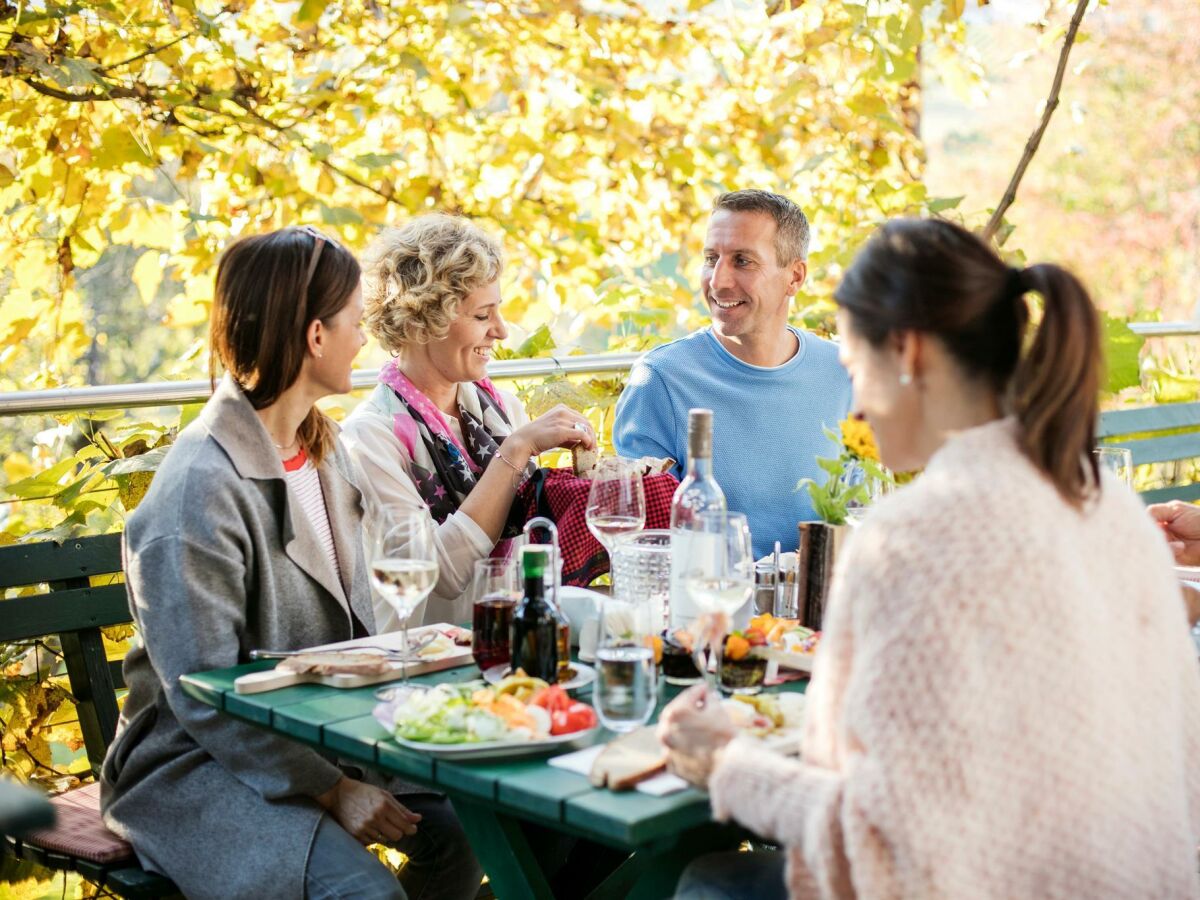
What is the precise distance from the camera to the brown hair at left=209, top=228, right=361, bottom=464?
228 centimetres

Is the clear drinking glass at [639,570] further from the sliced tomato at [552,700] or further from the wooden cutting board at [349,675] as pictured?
the sliced tomato at [552,700]

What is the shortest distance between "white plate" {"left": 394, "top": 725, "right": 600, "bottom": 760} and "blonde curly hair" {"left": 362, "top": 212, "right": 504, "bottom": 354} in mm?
1477

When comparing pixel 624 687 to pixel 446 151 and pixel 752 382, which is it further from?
pixel 446 151

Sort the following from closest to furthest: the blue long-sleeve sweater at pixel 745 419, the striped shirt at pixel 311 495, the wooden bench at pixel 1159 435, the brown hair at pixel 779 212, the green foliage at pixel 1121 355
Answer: the striped shirt at pixel 311 495, the blue long-sleeve sweater at pixel 745 419, the brown hair at pixel 779 212, the green foliage at pixel 1121 355, the wooden bench at pixel 1159 435

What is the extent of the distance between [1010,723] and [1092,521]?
10.7 inches

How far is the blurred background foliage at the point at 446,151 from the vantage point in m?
3.67

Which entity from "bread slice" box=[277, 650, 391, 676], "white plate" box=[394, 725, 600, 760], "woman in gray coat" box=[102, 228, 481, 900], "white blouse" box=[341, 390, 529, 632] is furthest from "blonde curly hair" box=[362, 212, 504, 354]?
"white plate" box=[394, 725, 600, 760]

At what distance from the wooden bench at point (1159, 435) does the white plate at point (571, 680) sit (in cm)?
291

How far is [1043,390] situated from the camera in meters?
1.44

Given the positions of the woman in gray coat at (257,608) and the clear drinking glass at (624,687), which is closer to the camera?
the clear drinking glass at (624,687)

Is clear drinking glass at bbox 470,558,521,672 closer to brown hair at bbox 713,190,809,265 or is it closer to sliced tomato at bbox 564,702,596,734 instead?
Answer: sliced tomato at bbox 564,702,596,734

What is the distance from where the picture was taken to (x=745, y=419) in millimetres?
3293

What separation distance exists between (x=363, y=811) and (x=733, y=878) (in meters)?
0.69

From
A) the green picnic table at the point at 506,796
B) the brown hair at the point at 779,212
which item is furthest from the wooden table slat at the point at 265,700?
the brown hair at the point at 779,212
